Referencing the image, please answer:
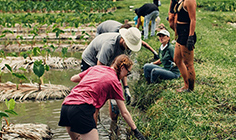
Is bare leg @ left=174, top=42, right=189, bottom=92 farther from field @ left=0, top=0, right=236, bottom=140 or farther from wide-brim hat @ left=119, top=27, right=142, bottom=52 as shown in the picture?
wide-brim hat @ left=119, top=27, right=142, bottom=52

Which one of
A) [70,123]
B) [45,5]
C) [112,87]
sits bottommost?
[45,5]

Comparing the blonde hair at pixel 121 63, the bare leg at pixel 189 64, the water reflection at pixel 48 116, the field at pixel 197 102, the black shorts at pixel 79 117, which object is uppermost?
the blonde hair at pixel 121 63

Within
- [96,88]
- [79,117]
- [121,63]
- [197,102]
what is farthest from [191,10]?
[79,117]

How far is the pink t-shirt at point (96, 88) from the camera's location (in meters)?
3.32

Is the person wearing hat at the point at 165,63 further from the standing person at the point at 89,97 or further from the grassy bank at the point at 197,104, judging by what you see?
the standing person at the point at 89,97

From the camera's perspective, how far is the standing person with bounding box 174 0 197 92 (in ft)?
17.7

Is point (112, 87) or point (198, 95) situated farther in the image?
point (198, 95)

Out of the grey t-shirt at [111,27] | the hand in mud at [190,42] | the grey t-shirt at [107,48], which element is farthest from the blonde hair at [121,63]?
the grey t-shirt at [111,27]

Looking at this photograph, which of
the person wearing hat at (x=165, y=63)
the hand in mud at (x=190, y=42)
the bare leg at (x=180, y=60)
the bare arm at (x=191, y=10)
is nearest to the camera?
the bare arm at (x=191, y=10)

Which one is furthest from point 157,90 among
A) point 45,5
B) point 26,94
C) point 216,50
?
point 45,5

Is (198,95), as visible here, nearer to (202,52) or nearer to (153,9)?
(202,52)

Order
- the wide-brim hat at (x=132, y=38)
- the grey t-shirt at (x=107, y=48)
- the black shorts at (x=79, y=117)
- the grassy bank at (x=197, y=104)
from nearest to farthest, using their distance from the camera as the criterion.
Answer: the black shorts at (x=79, y=117) → the grassy bank at (x=197, y=104) → the wide-brim hat at (x=132, y=38) → the grey t-shirt at (x=107, y=48)

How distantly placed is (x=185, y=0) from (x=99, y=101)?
281cm

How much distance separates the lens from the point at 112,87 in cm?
343
